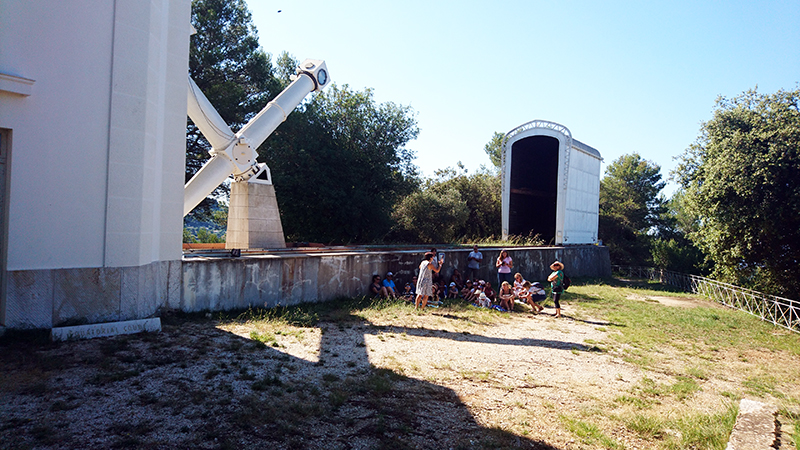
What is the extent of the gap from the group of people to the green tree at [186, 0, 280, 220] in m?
12.9

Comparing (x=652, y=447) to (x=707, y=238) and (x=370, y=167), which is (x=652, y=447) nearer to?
(x=707, y=238)

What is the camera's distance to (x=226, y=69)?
2131 cm

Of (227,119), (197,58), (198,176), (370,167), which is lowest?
(198,176)

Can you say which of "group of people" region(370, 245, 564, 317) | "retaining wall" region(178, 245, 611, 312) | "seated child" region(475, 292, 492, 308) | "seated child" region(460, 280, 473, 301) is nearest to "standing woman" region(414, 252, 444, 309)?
"group of people" region(370, 245, 564, 317)

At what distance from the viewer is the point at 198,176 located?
12367 mm

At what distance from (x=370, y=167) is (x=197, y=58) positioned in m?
9.17

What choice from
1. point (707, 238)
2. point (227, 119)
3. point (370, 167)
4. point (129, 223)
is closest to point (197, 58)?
point (227, 119)

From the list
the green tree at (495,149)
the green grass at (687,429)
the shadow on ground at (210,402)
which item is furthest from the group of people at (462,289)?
the green tree at (495,149)

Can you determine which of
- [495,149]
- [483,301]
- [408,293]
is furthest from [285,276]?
[495,149]

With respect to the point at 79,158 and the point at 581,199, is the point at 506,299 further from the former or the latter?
the point at 581,199

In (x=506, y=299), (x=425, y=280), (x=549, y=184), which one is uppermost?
(x=549, y=184)

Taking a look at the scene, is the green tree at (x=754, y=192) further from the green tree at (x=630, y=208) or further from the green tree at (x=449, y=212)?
the green tree at (x=630, y=208)

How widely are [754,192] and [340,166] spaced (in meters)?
15.9

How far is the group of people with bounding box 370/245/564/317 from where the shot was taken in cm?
1073
